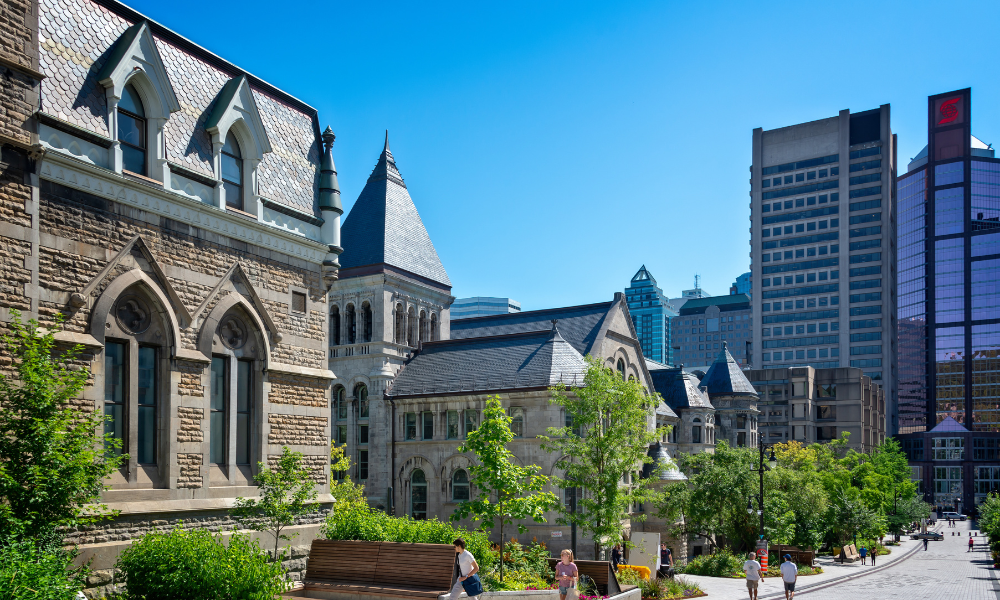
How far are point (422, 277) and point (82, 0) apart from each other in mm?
35334

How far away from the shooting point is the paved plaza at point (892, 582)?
30.7 m

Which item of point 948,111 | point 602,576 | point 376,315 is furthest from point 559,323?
point 948,111

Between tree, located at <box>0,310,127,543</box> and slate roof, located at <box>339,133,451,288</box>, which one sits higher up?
slate roof, located at <box>339,133,451,288</box>

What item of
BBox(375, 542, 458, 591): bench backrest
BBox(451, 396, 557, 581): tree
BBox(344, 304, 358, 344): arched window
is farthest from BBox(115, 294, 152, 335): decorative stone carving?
BBox(344, 304, 358, 344): arched window

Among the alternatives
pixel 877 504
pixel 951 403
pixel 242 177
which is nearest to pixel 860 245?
pixel 951 403

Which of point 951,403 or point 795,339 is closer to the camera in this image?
point 795,339

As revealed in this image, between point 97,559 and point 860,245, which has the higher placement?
point 860,245

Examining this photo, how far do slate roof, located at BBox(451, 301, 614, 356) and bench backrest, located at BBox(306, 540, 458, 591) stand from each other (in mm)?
28115

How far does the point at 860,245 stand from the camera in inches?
5773

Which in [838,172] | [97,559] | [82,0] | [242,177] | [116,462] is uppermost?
[838,172]

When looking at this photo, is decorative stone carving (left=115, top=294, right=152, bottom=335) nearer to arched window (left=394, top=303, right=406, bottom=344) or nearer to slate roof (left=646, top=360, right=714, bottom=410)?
arched window (left=394, top=303, right=406, bottom=344)

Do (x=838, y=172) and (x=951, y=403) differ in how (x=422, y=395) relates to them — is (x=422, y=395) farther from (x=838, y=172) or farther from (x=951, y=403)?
(x=951, y=403)

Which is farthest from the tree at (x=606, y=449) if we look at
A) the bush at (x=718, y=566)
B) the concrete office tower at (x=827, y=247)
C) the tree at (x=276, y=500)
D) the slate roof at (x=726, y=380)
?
the concrete office tower at (x=827, y=247)

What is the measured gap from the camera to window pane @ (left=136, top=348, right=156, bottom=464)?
18984 millimetres
